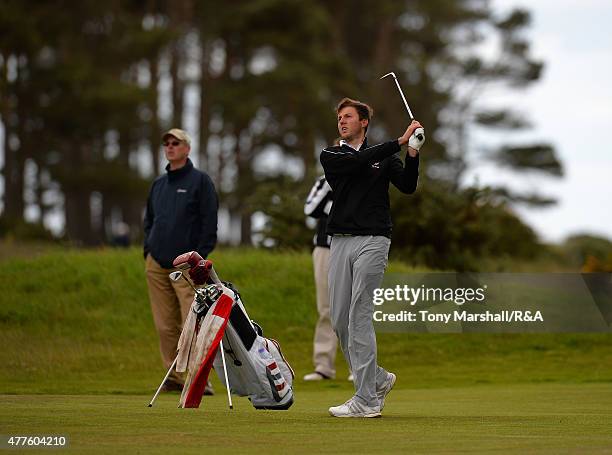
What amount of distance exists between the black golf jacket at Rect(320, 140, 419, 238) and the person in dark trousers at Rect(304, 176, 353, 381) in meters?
4.44

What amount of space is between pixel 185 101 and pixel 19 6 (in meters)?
9.27

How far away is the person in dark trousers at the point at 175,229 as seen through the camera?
13.2 metres

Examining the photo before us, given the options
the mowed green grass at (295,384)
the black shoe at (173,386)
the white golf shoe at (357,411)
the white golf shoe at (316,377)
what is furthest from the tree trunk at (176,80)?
the white golf shoe at (357,411)

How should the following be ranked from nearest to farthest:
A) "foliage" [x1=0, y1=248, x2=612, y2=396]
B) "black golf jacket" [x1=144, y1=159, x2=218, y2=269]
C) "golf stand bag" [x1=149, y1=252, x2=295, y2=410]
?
"golf stand bag" [x1=149, y1=252, x2=295, y2=410], "black golf jacket" [x1=144, y1=159, x2=218, y2=269], "foliage" [x1=0, y1=248, x2=612, y2=396]

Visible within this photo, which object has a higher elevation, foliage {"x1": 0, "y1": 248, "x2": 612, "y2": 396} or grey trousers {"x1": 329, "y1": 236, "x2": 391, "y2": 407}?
grey trousers {"x1": 329, "y1": 236, "x2": 391, "y2": 407}

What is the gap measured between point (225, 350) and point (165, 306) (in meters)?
3.06

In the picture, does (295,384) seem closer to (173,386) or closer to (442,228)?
(173,386)

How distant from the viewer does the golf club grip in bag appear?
10.4m

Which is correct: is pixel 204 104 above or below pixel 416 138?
above

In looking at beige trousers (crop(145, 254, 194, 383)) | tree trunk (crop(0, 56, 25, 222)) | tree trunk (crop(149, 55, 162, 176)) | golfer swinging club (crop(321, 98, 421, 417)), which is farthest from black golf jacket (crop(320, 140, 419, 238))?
tree trunk (crop(149, 55, 162, 176))

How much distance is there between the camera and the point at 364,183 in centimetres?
993

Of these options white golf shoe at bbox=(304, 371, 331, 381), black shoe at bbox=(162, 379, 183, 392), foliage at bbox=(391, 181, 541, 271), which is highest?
foliage at bbox=(391, 181, 541, 271)

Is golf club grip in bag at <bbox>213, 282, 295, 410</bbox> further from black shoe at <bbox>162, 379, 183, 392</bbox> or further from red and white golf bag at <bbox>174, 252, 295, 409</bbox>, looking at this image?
black shoe at <bbox>162, 379, 183, 392</bbox>

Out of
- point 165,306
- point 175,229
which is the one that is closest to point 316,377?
point 165,306
